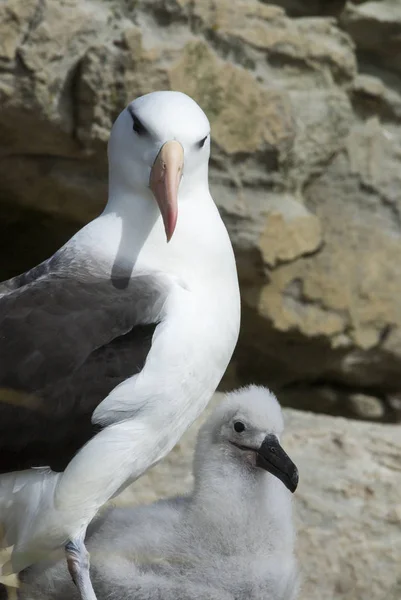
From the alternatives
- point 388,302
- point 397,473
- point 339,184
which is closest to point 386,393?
point 388,302

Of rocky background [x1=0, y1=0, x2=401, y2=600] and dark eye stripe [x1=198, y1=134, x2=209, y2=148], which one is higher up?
dark eye stripe [x1=198, y1=134, x2=209, y2=148]

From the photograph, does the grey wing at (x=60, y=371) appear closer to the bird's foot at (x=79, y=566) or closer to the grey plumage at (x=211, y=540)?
the bird's foot at (x=79, y=566)

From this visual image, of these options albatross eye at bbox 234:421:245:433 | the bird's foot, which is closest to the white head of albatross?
albatross eye at bbox 234:421:245:433

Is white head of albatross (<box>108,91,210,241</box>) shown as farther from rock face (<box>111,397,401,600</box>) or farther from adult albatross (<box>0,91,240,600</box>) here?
rock face (<box>111,397,401,600</box>)

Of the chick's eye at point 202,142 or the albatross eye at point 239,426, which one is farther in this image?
the albatross eye at point 239,426

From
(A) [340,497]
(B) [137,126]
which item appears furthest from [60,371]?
(A) [340,497]

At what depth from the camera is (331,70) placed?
515 cm

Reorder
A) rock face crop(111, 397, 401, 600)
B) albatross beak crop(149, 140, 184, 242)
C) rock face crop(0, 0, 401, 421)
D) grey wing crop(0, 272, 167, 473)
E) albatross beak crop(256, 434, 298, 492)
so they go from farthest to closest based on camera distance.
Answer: rock face crop(0, 0, 401, 421) < rock face crop(111, 397, 401, 600) < albatross beak crop(256, 434, 298, 492) < albatross beak crop(149, 140, 184, 242) < grey wing crop(0, 272, 167, 473)

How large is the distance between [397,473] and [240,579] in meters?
1.29

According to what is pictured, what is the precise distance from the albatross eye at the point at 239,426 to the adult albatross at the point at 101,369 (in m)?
0.28

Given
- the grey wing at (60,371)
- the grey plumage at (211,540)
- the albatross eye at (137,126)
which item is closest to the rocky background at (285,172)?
the grey plumage at (211,540)

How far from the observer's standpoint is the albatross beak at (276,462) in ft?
10.2

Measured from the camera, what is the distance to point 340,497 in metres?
3.94

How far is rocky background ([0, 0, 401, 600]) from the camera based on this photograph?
4332mm
